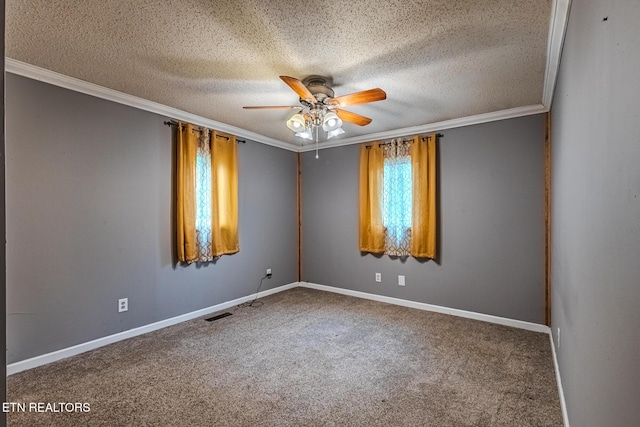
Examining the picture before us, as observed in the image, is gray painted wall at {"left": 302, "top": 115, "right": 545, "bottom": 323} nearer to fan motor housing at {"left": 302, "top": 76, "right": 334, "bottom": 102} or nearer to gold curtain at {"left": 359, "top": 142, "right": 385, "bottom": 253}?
gold curtain at {"left": 359, "top": 142, "right": 385, "bottom": 253}

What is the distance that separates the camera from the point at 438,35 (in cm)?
201

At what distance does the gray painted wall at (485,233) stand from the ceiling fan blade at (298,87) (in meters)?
2.18

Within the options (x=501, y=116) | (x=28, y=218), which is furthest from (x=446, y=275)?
(x=28, y=218)

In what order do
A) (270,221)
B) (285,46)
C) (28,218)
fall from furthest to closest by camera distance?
1. (270,221)
2. (28,218)
3. (285,46)

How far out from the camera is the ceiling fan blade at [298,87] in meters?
2.09

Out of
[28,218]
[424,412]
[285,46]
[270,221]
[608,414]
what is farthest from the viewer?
[270,221]

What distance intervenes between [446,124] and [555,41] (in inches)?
70.1

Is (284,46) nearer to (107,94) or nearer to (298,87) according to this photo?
(298,87)

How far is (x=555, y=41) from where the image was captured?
6.61ft

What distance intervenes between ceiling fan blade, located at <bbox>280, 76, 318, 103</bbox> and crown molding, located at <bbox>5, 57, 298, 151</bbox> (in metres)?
1.80

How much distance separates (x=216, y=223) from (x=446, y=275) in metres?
2.93

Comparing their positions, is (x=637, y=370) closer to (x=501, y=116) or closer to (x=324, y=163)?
(x=501, y=116)

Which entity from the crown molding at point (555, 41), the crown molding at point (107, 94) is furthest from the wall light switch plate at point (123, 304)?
the crown molding at point (555, 41)

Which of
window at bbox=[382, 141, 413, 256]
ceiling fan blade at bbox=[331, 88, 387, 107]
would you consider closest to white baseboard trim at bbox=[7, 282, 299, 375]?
window at bbox=[382, 141, 413, 256]
